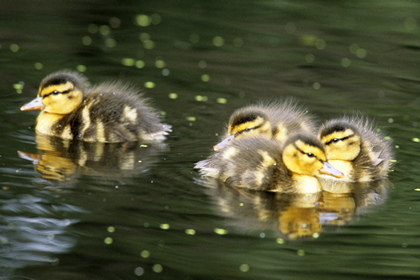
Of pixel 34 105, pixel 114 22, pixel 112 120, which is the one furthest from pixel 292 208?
pixel 114 22

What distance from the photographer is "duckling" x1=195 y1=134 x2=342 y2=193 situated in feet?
18.6

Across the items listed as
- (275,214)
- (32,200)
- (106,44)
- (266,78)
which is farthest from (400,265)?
(106,44)

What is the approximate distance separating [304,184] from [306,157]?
19cm

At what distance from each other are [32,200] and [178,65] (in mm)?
3511

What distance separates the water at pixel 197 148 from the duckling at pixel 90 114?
0.46ft

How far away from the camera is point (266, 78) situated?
27.1 ft

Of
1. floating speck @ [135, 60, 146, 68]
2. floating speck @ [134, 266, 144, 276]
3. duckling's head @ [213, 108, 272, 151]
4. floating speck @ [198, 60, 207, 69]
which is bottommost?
floating speck @ [134, 266, 144, 276]

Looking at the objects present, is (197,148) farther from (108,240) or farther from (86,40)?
(86,40)

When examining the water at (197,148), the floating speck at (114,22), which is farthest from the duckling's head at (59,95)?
the floating speck at (114,22)

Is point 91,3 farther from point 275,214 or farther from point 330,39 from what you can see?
point 275,214

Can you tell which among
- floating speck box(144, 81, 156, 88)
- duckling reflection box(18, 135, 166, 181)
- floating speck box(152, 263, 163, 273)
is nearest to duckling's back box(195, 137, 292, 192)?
duckling reflection box(18, 135, 166, 181)

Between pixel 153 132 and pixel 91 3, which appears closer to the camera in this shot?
pixel 153 132

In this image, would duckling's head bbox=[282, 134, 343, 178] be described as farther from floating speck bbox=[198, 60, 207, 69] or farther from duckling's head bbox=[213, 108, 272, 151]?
floating speck bbox=[198, 60, 207, 69]

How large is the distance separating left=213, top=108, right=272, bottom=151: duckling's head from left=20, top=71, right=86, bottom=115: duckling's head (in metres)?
1.28
